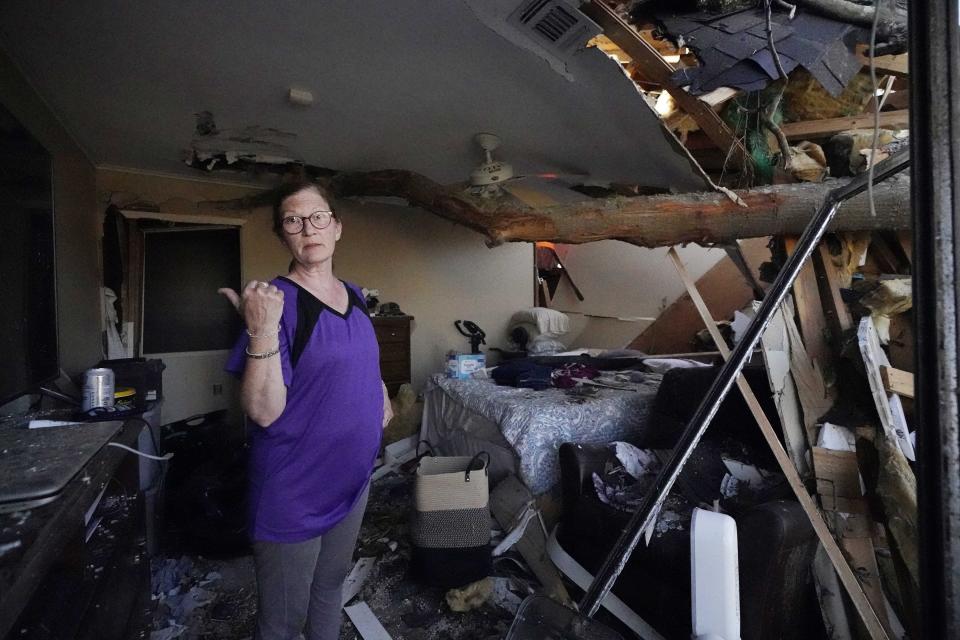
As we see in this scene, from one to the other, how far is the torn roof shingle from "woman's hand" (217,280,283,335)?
74.4 inches

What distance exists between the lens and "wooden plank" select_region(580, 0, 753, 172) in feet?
6.08

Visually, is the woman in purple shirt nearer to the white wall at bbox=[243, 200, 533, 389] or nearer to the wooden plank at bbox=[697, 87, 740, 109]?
the wooden plank at bbox=[697, 87, 740, 109]

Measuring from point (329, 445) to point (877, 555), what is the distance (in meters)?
1.86

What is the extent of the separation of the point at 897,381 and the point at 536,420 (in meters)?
1.43

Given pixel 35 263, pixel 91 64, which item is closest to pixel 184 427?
pixel 35 263

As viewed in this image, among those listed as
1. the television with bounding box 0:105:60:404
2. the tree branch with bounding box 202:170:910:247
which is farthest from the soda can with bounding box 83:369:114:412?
the tree branch with bounding box 202:170:910:247

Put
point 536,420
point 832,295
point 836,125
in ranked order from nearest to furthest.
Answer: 1. point 832,295
2. point 836,125
3. point 536,420

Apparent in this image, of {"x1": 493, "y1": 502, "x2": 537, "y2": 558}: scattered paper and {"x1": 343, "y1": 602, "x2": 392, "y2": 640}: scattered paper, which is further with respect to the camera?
{"x1": 493, "y1": 502, "x2": 537, "y2": 558}: scattered paper

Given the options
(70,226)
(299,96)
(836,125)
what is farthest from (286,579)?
(836,125)

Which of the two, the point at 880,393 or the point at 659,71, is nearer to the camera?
the point at 880,393

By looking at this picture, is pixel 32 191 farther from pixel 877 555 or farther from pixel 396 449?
pixel 877 555

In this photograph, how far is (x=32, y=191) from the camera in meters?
1.48

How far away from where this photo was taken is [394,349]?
4.56 meters

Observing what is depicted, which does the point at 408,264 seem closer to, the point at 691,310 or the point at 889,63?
the point at 691,310
